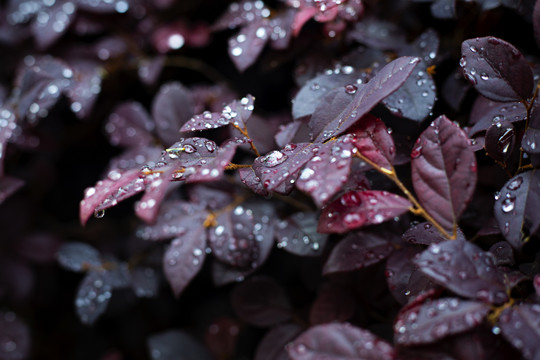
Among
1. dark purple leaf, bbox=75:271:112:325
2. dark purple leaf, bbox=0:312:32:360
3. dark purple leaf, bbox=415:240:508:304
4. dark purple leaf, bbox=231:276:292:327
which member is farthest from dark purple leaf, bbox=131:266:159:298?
dark purple leaf, bbox=415:240:508:304

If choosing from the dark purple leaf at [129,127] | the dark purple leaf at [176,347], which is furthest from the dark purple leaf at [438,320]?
the dark purple leaf at [129,127]

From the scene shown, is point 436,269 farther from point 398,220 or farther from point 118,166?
point 118,166

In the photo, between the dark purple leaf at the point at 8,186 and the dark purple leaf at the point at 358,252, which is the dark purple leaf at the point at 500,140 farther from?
the dark purple leaf at the point at 8,186

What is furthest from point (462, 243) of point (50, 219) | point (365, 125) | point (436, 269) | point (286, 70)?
point (50, 219)

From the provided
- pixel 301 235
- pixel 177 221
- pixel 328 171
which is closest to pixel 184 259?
pixel 177 221

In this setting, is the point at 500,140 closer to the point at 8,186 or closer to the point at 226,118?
the point at 226,118

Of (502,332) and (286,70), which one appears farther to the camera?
(286,70)

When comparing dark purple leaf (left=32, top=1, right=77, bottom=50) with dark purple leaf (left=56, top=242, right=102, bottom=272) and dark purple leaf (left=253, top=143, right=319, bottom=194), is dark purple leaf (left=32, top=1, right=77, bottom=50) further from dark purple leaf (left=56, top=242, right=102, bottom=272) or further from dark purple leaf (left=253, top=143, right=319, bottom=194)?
dark purple leaf (left=253, top=143, right=319, bottom=194)
